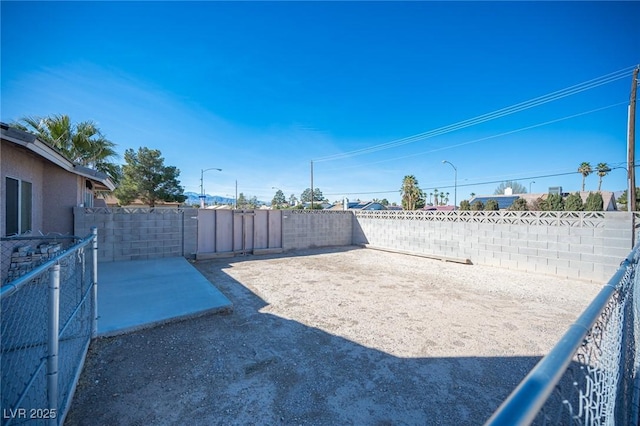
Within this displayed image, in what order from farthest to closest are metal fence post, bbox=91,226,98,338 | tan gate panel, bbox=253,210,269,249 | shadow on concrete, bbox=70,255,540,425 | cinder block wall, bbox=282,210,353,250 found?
cinder block wall, bbox=282,210,353,250, tan gate panel, bbox=253,210,269,249, metal fence post, bbox=91,226,98,338, shadow on concrete, bbox=70,255,540,425

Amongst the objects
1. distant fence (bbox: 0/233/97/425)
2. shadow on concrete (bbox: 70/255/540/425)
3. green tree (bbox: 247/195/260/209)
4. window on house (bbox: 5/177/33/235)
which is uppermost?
green tree (bbox: 247/195/260/209)

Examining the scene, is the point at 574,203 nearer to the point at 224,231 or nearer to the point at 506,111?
the point at 506,111

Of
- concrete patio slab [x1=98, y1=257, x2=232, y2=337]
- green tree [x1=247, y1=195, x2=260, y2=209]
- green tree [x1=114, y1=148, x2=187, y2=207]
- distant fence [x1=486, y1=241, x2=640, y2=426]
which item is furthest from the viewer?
green tree [x1=247, y1=195, x2=260, y2=209]

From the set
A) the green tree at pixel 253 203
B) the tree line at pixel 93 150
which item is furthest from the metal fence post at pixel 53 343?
the green tree at pixel 253 203

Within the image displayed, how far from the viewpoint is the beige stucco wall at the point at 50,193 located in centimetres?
568

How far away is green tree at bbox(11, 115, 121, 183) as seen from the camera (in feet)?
28.9

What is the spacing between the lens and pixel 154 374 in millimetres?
2727

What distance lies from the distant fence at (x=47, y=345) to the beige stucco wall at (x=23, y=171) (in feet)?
4.07

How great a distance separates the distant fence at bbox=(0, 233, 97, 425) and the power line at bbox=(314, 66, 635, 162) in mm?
13990

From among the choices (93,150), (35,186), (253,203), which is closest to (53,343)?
(35,186)

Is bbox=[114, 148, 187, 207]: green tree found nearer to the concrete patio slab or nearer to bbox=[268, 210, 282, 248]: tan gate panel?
bbox=[268, 210, 282, 248]: tan gate panel

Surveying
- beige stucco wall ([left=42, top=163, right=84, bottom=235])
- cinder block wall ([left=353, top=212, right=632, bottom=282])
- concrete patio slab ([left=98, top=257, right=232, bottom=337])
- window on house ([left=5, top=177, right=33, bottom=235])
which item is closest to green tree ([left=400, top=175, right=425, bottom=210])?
cinder block wall ([left=353, top=212, right=632, bottom=282])

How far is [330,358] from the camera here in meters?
3.13

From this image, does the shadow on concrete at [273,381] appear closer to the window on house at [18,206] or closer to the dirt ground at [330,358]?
the dirt ground at [330,358]
